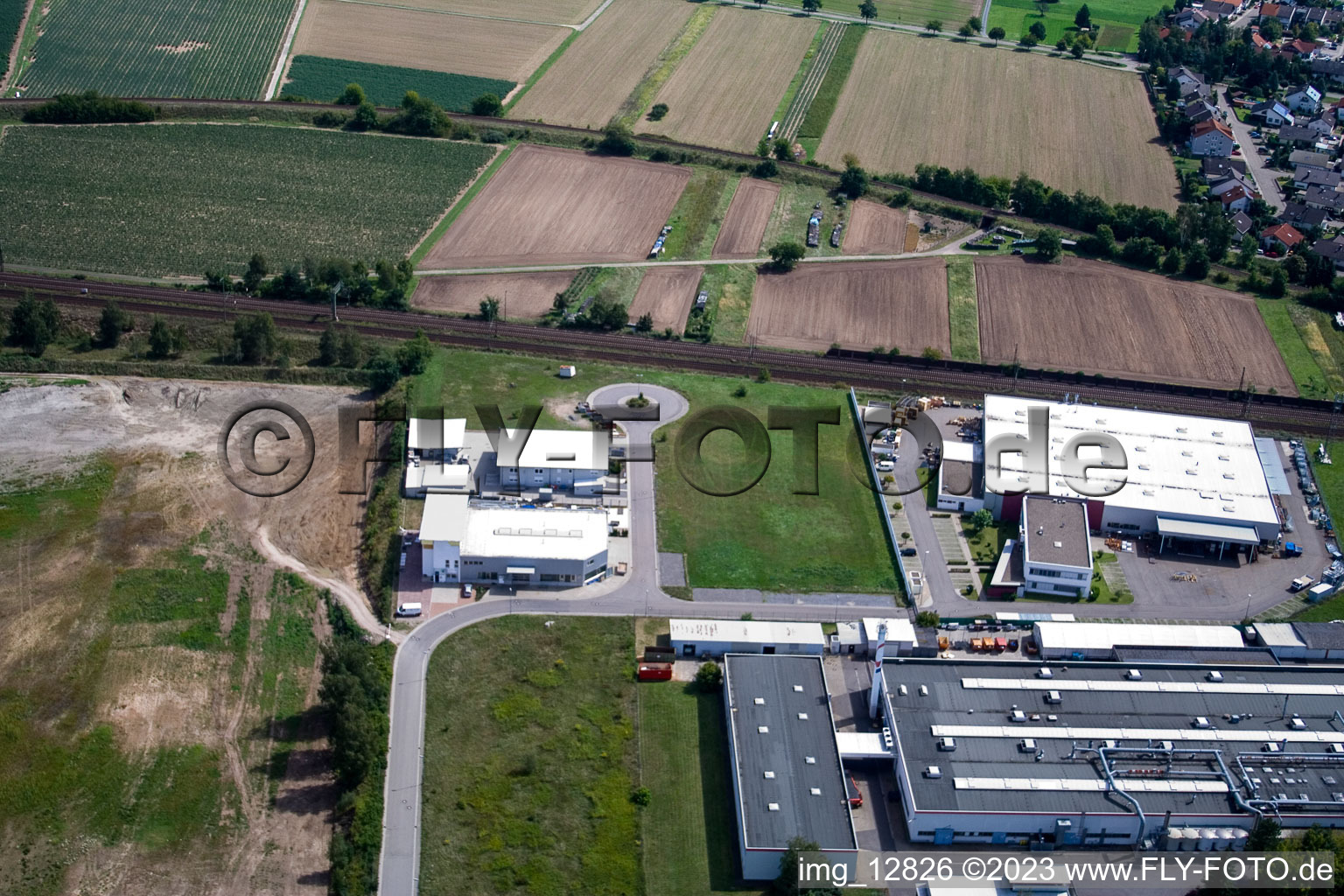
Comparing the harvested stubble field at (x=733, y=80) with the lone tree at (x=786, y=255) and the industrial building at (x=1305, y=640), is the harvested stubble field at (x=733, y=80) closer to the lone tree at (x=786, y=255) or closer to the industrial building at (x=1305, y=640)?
the lone tree at (x=786, y=255)

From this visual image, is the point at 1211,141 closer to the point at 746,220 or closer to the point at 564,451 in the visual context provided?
the point at 746,220

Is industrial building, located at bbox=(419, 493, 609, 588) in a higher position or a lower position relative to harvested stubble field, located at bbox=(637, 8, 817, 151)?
lower

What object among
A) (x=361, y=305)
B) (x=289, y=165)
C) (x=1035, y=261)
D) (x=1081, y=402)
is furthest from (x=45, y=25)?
(x=1081, y=402)

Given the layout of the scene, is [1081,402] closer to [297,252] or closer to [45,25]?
[297,252]

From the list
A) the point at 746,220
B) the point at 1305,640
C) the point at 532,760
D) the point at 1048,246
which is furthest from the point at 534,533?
the point at 1048,246

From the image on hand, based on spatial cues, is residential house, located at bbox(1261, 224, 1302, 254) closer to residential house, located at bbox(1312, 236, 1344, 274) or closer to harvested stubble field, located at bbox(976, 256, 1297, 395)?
residential house, located at bbox(1312, 236, 1344, 274)

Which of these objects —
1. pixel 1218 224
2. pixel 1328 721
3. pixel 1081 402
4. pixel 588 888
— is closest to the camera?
pixel 588 888

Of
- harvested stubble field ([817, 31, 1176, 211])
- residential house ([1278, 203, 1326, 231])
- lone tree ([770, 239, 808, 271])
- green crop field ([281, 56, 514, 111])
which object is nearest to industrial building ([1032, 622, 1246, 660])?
lone tree ([770, 239, 808, 271])
